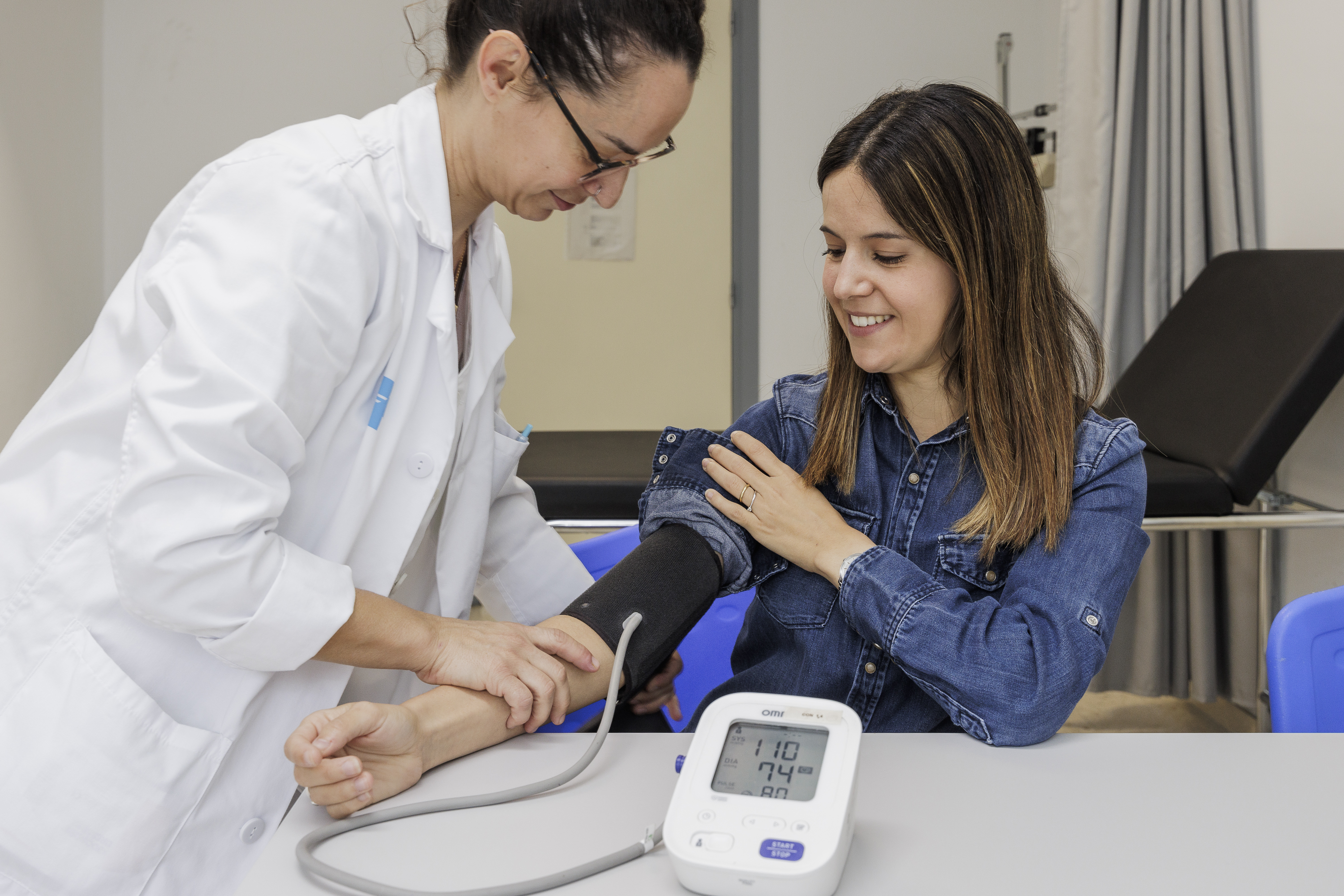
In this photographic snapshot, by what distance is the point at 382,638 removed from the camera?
0.90 meters

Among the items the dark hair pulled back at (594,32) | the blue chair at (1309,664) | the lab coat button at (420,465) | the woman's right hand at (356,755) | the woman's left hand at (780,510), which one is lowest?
the blue chair at (1309,664)

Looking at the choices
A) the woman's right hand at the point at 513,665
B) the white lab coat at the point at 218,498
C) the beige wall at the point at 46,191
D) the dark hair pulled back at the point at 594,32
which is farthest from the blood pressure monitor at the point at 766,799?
the beige wall at the point at 46,191

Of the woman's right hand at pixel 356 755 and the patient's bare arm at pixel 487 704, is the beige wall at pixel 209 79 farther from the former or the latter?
the woman's right hand at pixel 356 755

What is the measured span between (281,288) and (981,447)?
2.25 feet

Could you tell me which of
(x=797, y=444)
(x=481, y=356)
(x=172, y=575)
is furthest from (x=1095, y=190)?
(x=172, y=575)

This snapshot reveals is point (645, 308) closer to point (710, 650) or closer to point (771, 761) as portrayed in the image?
point (710, 650)

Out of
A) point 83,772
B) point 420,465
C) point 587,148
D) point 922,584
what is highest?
point 587,148

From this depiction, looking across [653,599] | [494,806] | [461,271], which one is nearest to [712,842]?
[494,806]

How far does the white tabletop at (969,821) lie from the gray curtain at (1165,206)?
164 centimetres

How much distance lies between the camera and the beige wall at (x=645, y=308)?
354 centimetres

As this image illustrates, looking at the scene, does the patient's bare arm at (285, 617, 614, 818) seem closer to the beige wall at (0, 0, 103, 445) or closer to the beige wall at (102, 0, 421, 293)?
the beige wall at (0, 0, 103, 445)

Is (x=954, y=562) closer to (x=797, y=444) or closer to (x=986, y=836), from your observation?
(x=797, y=444)

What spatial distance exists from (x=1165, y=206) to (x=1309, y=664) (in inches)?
64.7

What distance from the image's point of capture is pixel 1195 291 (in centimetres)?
223
